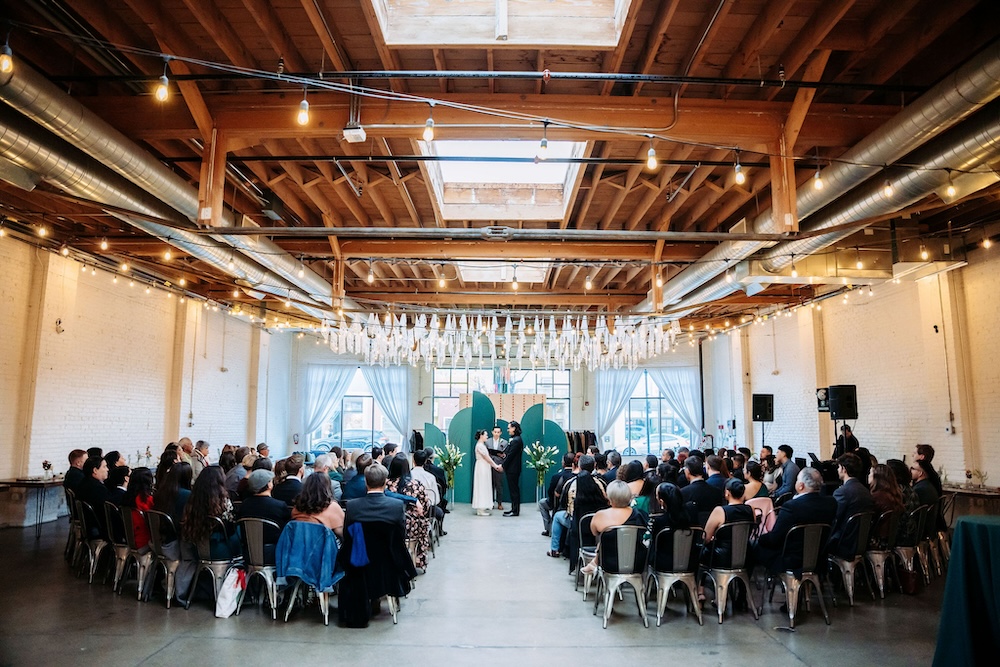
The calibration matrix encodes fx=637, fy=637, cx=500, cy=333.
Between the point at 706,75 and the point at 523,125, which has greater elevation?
the point at 706,75

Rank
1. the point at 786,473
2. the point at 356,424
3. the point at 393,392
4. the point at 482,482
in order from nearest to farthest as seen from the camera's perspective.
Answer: the point at 786,473, the point at 482,482, the point at 393,392, the point at 356,424

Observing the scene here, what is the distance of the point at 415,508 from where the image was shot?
6184 millimetres

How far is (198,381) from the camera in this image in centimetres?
1343

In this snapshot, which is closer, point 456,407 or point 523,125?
point 523,125

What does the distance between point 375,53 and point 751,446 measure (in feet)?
45.5

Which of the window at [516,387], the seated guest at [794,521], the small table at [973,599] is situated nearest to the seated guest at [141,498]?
the seated guest at [794,521]

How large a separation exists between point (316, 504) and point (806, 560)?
13.2ft

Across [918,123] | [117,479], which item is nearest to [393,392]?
[117,479]

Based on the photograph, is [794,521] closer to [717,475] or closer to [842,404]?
[717,475]

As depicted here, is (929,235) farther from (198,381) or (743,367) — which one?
(198,381)

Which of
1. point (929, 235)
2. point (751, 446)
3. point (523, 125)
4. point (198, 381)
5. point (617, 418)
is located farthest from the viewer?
point (617, 418)

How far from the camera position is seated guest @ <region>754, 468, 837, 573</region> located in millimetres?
5223

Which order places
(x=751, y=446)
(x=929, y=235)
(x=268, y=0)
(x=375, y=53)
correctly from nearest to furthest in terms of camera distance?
(x=268, y=0)
(x=375, y=53)
(x=929, y=235)
(x=751, y=446)

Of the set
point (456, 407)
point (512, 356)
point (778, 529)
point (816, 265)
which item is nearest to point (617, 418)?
point (512, 356)
